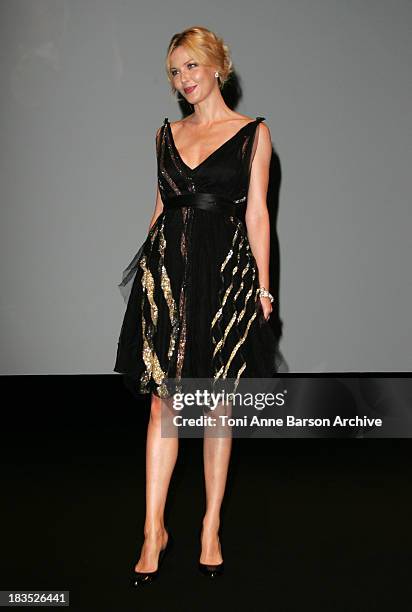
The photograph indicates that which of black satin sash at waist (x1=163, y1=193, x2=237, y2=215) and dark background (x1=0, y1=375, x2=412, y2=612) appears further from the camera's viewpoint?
black satin sash at waist (x1=163, y1=193, x2=237, y2=215)

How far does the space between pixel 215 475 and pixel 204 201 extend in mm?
677

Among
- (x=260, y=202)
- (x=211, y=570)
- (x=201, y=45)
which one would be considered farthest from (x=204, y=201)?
(x=211, y=570)

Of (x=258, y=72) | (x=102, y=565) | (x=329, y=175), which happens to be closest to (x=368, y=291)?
(x=329, y=175)

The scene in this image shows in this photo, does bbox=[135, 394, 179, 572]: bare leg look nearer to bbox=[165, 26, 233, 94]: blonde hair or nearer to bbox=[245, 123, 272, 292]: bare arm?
bbox=[245, 123, 272, 292]: bare arm

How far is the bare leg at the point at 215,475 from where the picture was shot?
5.70 ft

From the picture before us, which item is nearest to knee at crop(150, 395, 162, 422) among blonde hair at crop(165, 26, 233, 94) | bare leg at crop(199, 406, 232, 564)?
bare leg at crop(199, 406, 232, 564)

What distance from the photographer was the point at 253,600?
5.16ft

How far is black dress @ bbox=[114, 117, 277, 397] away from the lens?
1.74 meters

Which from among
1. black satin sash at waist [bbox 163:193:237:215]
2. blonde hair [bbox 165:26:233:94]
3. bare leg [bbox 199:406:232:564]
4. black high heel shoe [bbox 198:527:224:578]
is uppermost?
blonde hair [bbox 165:26:233:94]

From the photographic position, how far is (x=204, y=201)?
1.76m

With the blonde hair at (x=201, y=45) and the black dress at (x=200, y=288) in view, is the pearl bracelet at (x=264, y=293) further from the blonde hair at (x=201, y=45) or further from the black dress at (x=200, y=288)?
the blonde hair at (x=201, y=45)

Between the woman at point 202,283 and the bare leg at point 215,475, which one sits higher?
the woman at point 202,283

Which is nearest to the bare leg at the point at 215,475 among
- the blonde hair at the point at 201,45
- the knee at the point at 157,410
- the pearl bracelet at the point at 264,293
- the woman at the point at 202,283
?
the woman at the point at 202,283

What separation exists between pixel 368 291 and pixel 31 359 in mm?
1765
